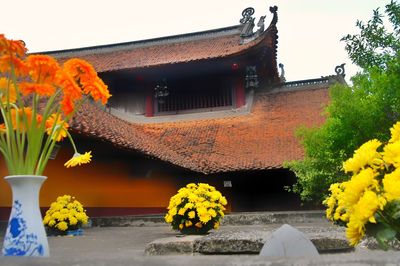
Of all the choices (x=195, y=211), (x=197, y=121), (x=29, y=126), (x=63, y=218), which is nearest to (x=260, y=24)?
(x=197, y=121)

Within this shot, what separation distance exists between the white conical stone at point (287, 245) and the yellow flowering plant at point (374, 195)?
93 centimetres

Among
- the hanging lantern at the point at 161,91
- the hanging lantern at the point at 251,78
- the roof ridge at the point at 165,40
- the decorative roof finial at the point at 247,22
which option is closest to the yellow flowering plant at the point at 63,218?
the hanging lantern at the point at 161,91

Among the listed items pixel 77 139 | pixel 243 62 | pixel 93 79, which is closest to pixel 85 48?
pixel 243 62

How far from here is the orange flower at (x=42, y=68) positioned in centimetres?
244

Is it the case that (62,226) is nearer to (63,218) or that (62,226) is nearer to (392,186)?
(63,218)

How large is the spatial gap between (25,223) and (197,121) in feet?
33.7

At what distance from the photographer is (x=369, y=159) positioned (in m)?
1.39

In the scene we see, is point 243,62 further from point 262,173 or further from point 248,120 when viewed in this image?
point 262,173

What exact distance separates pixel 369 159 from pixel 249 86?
11269 millimetres

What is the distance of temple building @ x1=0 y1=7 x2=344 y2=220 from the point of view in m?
8.77

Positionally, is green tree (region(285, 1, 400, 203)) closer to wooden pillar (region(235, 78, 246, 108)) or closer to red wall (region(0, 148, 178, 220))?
red wall (region(0, 148, 178, 220))

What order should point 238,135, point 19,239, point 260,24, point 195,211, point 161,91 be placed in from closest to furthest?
1. point 19,239
2. point 195,211
3. point 238,135
4. point 161,91
5. point 260,24

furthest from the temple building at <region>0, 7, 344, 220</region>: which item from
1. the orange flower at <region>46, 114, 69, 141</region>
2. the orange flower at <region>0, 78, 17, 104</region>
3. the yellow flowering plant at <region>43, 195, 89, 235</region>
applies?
the orange flower at <region>0, 78, 17, 104</region>

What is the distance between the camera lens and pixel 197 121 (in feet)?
40.9
